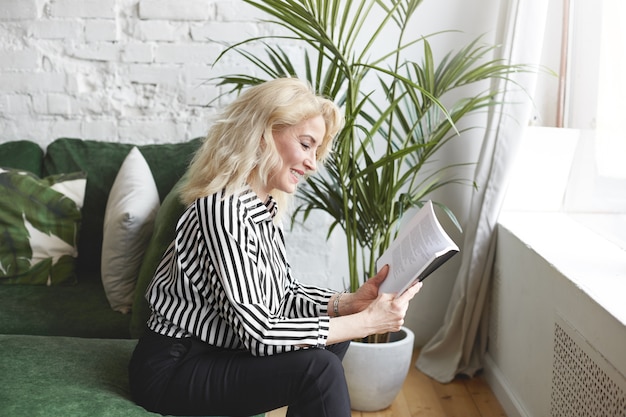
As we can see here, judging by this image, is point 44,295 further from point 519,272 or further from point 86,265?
point 519,272

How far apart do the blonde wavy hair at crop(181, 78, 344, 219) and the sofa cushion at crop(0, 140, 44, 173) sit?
121 centimetres

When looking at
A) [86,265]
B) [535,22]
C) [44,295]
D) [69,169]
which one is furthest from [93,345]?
[535,22]

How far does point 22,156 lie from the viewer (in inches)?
112

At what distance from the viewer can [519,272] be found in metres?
2.58

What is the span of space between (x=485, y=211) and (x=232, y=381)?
1401mm

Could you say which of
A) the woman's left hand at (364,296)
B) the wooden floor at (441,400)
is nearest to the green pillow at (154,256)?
the woman's left hand at (364,296)

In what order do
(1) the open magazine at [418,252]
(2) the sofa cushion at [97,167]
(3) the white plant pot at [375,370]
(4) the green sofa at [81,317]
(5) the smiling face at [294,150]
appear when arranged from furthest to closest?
1. (2) the sofa cushion at [97,167]
2. (3) the white plant pot at [375,370]
3. (5) the smiling face at [294,150]
4. (4) the green sofa at [81,317]
5. (1) the open magazine at [418,252]

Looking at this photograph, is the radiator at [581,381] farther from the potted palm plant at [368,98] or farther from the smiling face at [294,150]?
the smiling face at [294,150]

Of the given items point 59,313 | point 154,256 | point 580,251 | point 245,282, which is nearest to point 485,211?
point 580,251

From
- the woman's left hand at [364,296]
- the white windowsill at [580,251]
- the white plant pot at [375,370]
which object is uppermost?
the white windowsill at [580,251]

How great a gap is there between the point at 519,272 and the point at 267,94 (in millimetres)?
1195

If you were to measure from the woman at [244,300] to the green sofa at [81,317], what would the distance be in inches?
5.8

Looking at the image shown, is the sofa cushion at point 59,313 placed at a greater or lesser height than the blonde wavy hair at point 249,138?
lesser

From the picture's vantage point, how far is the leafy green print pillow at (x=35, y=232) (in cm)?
261
